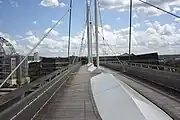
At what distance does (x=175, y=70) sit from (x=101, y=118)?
9925mm

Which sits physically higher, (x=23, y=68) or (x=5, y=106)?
(x=23, y=68)

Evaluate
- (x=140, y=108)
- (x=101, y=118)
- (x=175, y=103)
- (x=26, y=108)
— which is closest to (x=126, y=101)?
(x=140, y=108)

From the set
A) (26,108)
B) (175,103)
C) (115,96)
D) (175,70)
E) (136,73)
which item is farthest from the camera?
(136,73)

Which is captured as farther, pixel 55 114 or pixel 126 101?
pixel 55 114

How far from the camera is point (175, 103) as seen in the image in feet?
36.7

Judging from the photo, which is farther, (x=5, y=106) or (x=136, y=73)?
(x=136, y=73)

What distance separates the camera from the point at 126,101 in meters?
6.41

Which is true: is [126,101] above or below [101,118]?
above

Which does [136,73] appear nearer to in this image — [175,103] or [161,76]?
[161,76]

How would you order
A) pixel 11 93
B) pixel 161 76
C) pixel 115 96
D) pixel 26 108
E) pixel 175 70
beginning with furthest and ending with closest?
1. pixel 161 76
2. pixel 175 70
3. pixel 115 96
4. pixel 26 108
5. pixel 11 93

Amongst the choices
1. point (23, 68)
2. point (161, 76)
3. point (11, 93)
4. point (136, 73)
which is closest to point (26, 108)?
point (11, 93)

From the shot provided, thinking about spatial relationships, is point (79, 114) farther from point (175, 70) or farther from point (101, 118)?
point (175, 70)

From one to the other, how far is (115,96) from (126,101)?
1.13 metres

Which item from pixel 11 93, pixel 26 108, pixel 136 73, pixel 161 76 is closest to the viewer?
pixel 11 93
